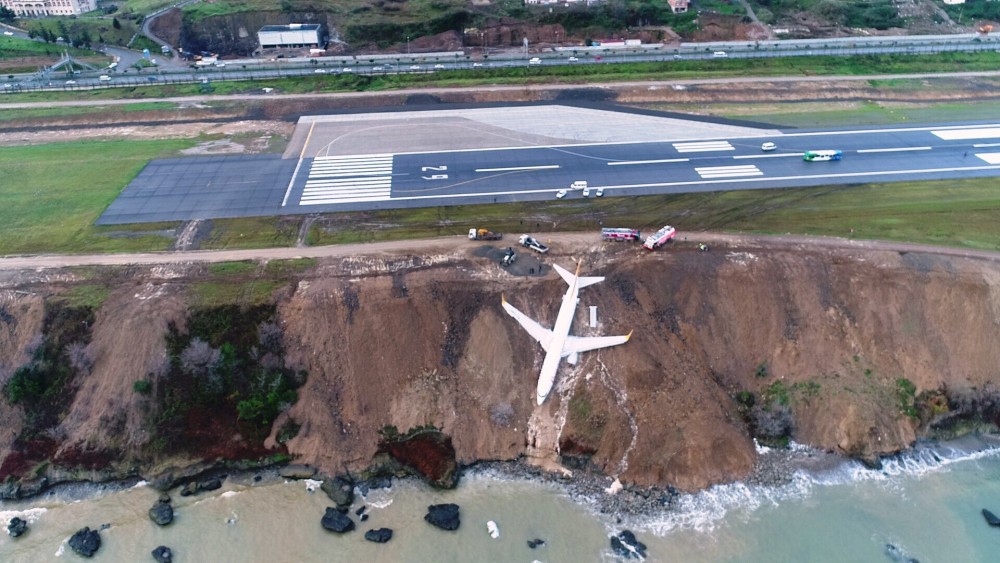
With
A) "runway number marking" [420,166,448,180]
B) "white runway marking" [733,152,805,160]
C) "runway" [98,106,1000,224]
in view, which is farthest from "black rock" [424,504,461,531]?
"white runway marking" [733,152,805,160]

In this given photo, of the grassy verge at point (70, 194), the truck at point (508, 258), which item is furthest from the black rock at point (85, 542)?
the truck at point (508, 258)

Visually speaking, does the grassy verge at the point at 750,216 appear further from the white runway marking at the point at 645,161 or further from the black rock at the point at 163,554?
the black rock at the point at 163,554

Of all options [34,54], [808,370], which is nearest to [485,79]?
[808,370]

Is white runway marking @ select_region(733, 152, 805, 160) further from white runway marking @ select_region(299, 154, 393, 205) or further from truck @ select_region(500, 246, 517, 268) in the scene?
white runway marking @ select_region(299, 154, 393, 205)

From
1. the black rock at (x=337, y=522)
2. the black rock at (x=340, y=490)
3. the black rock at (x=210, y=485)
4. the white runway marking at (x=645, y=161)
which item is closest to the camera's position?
the black rock at (x=337, y=522)

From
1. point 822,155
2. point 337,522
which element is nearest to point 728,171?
point 822,155

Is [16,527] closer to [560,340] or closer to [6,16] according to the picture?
[560,340]

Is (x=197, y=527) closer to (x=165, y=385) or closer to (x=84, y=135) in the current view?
(x=165, y=385)
